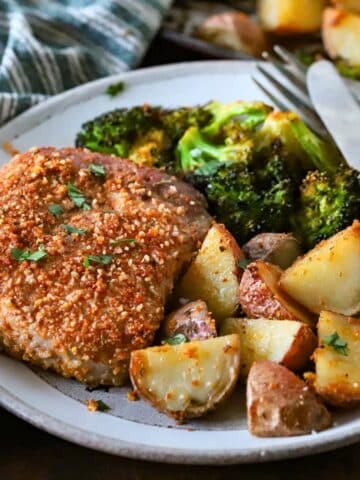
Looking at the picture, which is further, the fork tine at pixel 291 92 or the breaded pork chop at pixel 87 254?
the fork tine at pixel 291 92

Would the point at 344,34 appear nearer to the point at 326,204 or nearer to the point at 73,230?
the point at 326,204

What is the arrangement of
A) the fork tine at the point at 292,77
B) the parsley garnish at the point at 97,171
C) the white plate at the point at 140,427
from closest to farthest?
1. the white plate at the point at 140,427
2. the parsley garnish at the point at 97,171
3. the fork tine at the point at 292,77

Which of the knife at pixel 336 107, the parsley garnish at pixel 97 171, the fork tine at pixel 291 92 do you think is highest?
the knife at pixel 336 107

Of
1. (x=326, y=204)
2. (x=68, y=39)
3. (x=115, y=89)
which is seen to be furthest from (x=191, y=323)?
(x=68, y=39)

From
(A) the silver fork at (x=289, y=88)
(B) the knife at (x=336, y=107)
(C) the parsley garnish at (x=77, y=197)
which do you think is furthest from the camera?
(A) the silver fork at (x=289, y=88)

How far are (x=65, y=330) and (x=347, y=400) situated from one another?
954mm

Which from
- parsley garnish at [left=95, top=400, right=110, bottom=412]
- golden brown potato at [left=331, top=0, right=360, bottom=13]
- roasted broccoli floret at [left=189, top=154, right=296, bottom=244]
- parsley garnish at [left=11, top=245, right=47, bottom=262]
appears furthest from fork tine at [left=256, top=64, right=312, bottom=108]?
parsley garnish at [left=95, top=400, right=110, bottom=412]

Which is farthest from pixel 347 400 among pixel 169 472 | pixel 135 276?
pixel 135 276

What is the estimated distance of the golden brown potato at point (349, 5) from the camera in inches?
184

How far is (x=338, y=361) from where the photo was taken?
2664 mm

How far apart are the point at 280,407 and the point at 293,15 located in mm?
2980

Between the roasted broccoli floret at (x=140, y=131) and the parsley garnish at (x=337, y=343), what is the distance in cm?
138

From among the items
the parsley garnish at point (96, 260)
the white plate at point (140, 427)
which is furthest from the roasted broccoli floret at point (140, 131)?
the white plate at point (140, 427)

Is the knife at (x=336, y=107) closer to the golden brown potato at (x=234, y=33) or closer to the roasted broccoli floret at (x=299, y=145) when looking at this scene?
the roasted broccoli floret at (x=299, y=145)
